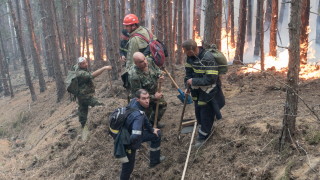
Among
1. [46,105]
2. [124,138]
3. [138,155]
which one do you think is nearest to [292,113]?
[124,138]

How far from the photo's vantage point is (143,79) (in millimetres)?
6207

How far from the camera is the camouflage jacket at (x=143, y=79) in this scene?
20.1 feet

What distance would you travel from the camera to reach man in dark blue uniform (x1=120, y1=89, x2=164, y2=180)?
4.96 metres

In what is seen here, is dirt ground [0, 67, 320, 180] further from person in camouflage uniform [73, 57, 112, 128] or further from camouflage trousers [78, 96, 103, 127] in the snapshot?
person in camouflage uniform [73, 57, 112, 128]

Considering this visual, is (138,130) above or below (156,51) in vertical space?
below

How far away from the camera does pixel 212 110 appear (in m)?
5.84

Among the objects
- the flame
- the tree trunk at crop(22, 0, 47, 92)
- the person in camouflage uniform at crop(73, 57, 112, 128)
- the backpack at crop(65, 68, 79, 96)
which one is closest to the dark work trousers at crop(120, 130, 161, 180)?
the person in camouflage uniform at crop(73, 57, 112, 128)

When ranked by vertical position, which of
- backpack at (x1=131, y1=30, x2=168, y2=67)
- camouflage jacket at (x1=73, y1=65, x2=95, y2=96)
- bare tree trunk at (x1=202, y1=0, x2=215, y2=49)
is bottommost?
camouflage jacket at (x1=73, y1=65, x2=95, y2=96)

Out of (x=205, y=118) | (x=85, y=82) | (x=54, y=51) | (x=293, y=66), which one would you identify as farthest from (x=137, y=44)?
(x=54, y=51)

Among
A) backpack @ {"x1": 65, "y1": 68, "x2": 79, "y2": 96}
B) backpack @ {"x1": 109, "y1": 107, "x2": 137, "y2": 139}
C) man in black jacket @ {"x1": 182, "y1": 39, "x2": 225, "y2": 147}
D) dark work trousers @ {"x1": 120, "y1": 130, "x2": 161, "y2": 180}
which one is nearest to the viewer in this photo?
backpack @ {"x1": 109, "y1": 107, "x2": 137, "y2": 139}

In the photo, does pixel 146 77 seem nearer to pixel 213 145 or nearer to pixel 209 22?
pixel 213 145

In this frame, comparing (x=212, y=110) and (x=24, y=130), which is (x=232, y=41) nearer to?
(x=24, y=130)

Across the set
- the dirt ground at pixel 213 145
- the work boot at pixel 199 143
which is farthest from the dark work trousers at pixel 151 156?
the work boot at pixel 199 143

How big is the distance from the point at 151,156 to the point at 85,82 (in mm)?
3184
